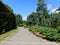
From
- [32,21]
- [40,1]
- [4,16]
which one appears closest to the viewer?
[4,16]

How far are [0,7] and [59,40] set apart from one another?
14.4 m

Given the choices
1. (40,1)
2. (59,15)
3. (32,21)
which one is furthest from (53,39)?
(32,21)

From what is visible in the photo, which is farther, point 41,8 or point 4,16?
point 41,8

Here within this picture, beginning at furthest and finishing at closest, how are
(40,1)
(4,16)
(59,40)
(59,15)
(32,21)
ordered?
(32,21) → (40,1) → (59,15) → (4,16) → (59,40)

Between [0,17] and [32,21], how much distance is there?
73.0 m

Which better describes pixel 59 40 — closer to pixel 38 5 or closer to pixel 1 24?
pixel 1 24

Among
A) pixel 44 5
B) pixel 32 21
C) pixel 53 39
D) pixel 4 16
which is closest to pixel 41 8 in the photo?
pixel 44 5

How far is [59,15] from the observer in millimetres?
58719

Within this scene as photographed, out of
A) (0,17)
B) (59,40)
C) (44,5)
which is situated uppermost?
(44,5)

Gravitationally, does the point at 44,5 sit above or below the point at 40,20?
→ above

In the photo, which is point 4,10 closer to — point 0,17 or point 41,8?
point 0,17

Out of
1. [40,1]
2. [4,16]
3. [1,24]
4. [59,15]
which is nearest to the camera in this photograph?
[1,24]

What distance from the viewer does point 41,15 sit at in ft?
270

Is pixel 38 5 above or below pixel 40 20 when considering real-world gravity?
above
